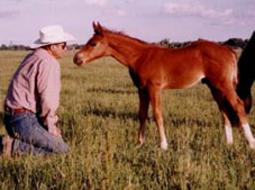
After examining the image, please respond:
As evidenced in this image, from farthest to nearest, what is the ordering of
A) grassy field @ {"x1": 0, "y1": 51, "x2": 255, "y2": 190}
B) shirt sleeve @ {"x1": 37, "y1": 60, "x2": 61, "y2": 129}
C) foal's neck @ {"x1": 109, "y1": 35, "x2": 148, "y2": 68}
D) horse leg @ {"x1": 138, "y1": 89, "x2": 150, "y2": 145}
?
foal's neck @ {"x1": 109, "y1": 35, "x2": 148, "y2": 68}, horse leg @ {"x1": 138, "y1": 89, "x2": 150, "y2": 145}, shirt sleeve @ {"x1": 37, "y1": 60, "x2": 61, "y2": 129}, grassy field @ {"x1": 0, "y1": 51, "x2": 255, "y2": 190}

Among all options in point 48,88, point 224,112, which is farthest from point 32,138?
point 224,112

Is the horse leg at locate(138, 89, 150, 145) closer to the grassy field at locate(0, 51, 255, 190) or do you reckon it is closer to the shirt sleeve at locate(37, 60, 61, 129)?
the grassy field at locate(0, 51, 255, 190)

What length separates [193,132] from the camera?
9.56 m

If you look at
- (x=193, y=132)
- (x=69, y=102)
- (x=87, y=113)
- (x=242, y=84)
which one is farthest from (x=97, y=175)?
(x=69, y=102)

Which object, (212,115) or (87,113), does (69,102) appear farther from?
(212,115)

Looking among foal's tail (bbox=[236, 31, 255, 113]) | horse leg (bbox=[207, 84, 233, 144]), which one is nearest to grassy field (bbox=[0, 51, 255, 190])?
horse leg (bbox=[207, 84, 233, 144])

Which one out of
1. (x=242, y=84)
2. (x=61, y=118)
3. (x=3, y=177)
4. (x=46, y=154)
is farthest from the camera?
(x=61, y=118)

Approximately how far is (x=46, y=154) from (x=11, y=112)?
779 mm

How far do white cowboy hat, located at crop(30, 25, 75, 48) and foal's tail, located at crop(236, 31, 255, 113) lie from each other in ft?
13.2

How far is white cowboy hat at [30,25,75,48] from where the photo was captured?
757 cm

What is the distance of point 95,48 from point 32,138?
256cm

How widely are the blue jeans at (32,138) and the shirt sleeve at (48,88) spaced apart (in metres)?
0.16

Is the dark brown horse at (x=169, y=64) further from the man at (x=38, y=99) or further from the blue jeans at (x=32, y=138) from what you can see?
the blue jeans at (x=32, y=138)

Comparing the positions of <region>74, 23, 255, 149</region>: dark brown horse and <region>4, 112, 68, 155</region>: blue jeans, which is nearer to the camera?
<region>4, 112, 68, 155</region>: blue jeans
